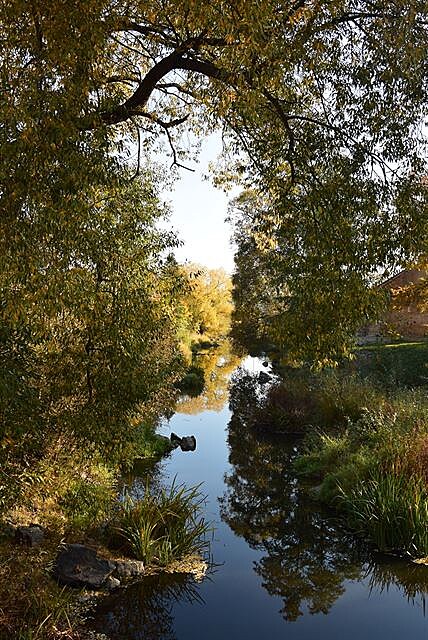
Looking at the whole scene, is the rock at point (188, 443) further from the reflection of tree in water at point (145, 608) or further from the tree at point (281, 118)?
the tree at point (281, 118)

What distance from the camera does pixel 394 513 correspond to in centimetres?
938

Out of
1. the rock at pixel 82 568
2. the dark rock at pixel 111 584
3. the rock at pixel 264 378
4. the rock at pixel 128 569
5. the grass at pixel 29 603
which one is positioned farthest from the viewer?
the rock at pixel 264 378

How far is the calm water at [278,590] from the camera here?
766 cm

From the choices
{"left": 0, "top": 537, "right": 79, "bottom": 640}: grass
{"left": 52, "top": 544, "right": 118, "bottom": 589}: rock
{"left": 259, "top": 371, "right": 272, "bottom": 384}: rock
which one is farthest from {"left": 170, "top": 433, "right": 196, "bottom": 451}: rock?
{"left": 0, "top": 537, "right": 79, "bottom": 640}: grass

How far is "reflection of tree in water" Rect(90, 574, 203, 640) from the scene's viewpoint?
7.36m

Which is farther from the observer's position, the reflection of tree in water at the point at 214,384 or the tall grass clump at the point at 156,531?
the reflection of tree in water at the point at 214,384

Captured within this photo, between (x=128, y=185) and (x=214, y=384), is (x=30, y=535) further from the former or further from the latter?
(x=214, y=384)

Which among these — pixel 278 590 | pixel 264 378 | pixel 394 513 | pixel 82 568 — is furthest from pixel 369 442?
pixel 264 378

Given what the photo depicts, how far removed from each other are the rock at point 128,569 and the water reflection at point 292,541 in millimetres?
2053

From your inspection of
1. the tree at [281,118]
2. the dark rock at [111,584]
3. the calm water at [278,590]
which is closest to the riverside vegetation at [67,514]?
the dark rock at [111,584]

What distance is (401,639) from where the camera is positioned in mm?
7398

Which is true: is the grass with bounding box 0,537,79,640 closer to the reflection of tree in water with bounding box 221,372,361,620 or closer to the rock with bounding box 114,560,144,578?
the rock with bounding box 114,560,144,578

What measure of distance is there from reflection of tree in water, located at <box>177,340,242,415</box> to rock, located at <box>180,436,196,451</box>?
616 cm

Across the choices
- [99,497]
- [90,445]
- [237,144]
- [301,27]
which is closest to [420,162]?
[301,27]
